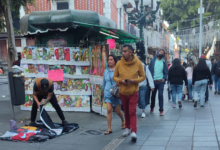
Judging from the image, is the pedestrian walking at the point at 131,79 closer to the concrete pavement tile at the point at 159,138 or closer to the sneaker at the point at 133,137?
the sneaker at the point at 133,137

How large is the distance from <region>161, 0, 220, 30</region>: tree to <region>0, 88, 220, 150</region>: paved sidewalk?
31.5m

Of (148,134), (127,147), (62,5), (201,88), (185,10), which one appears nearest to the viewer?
(127,147)

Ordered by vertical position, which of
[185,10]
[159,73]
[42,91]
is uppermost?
[185,10]

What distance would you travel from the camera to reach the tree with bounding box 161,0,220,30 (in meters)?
37.8

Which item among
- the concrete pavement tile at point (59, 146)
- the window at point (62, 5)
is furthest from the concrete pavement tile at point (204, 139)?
the window at point (62, 5)

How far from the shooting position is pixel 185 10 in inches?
1543

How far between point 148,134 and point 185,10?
35.7 m

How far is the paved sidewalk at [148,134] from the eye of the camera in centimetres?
535

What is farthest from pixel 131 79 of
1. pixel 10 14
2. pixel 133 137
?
pixel 10 14

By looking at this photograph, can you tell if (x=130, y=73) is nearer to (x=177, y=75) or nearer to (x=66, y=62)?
(x=66, y=62)

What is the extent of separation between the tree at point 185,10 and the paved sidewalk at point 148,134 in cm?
3152

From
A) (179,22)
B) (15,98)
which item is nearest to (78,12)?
(15,98)

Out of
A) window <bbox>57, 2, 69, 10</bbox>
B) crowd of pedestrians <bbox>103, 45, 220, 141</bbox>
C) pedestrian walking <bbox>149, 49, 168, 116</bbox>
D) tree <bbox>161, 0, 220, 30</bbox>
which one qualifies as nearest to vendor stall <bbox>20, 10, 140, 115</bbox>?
pedestrian walking <bbox>149, 49, 168, 116</bbox>

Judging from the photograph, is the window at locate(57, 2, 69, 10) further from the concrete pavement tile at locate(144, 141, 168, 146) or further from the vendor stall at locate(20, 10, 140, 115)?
the concrete pavement tile at locate(144, 141, 168, 146)
